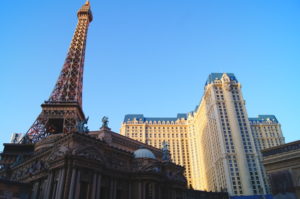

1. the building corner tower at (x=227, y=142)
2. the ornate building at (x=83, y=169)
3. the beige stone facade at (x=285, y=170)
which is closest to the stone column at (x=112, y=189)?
the ornate building at (x=83, y=169)

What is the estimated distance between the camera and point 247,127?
127938 mm

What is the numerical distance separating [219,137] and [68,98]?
75951 mm

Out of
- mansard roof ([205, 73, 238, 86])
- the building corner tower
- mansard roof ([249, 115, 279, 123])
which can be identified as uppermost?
mansard roof ([205, 73, 238, 86])

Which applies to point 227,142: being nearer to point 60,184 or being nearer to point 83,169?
point 83,169

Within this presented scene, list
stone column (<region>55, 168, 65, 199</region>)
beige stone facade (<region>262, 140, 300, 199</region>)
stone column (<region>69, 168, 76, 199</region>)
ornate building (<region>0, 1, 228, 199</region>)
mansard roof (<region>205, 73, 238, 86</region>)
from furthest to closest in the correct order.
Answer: mansard roof (<region>205, 73, 238, 86</region>), beige stone facade (<region>262, 140, 300, 199</region>), ornate building (<region>0, 1, 228, 199</region>), stone column (<region>55, 168, 65, 199</region>), stone column (<region>69, 168, 76, 199</region>)

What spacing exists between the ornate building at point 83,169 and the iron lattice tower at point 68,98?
1.32 ft

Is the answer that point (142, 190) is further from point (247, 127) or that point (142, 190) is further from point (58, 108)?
point (247, 127)

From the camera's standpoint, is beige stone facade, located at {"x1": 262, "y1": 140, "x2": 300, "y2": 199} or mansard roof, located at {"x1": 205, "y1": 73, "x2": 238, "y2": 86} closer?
beige stone facade, located at {"x1": 262, "y1": 140, "x2": 300, "y2": 199}

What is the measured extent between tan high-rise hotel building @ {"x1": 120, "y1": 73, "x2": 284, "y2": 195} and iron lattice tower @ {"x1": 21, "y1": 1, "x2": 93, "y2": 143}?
208 ft

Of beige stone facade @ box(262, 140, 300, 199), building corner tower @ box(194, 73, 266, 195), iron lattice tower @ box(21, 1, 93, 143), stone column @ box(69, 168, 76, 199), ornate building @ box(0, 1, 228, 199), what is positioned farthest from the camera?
building corner tower @ box(194, 73, 266, 195)

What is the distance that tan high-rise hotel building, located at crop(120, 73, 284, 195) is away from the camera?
382 feet

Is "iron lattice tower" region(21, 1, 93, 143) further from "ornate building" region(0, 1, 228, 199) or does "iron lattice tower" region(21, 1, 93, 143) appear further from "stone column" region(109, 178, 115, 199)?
"stone column" region(109, 178, 115, 199)

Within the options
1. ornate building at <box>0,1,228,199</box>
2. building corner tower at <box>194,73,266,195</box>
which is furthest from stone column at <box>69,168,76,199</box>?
building corner tower at <box>194,73,266,195</box>

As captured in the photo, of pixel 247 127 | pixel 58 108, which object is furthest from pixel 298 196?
pixel 247 127
